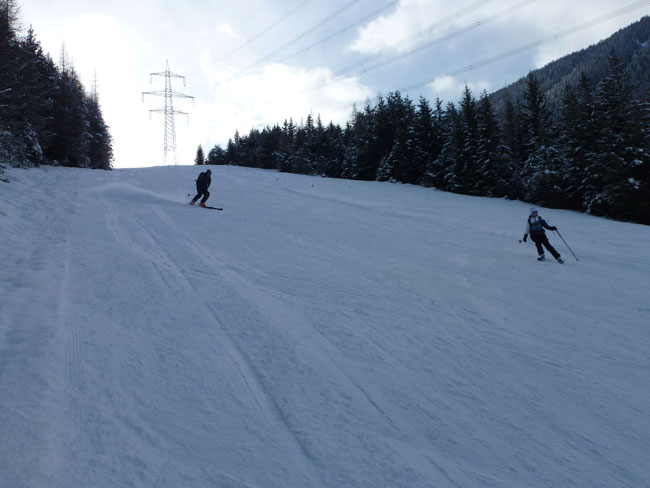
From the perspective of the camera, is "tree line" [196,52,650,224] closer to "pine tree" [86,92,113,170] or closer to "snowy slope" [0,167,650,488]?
"snowy slope" [0,167,650,488]

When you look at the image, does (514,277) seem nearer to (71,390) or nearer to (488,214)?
(71,390)

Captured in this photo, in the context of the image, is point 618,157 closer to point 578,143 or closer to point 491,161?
point 578,143

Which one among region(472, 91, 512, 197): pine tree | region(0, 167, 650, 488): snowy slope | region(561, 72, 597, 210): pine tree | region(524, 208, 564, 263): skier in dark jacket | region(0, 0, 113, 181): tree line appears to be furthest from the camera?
region(472, 91, 512, 197): pine tree

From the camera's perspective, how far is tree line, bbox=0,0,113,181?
61.0 ft

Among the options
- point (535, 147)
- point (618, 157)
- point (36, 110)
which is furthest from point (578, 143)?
point (36, 110)

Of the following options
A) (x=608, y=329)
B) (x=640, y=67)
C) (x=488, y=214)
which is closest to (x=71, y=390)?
(x=608, y=329)

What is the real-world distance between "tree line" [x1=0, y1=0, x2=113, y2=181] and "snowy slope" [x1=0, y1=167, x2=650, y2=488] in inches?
602

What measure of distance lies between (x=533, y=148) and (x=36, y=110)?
130 ft

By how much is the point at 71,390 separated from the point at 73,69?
71963 millimetres

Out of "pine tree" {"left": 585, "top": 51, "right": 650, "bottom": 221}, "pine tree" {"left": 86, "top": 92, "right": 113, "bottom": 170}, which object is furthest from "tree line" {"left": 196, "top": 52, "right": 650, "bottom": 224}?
"pine tree" {"left": 86, "top": 92, "right": 113, "bottom": 170}

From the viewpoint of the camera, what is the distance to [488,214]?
A: 1784 centimetres

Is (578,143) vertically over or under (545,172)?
over

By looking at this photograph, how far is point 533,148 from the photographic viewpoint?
3203 centimetres

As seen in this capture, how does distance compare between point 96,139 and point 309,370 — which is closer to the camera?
point 309,370
